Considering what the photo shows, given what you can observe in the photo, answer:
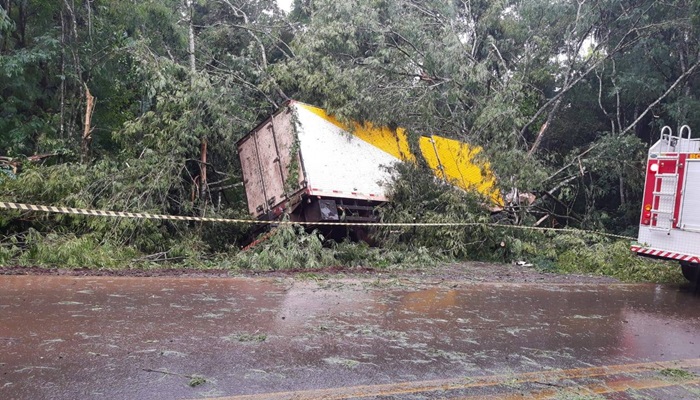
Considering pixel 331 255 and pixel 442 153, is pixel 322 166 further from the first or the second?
pixel 442 153

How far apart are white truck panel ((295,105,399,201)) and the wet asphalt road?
314 cm

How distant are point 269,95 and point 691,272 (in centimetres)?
861

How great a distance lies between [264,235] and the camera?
9.41 meters

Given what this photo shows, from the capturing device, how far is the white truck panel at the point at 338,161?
31.5ft

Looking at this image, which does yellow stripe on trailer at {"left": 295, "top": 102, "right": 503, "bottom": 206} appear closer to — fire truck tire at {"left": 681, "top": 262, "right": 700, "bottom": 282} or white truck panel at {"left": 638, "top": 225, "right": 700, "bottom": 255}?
white truck panel at {"left": 638, "top": 225, "right": 700, "bottom": 255}

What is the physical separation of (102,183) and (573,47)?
1232 cm

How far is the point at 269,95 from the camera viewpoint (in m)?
11.7

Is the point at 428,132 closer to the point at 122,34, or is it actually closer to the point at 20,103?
the point at 122,34

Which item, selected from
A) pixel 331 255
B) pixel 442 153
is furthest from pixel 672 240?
pixel 442 153

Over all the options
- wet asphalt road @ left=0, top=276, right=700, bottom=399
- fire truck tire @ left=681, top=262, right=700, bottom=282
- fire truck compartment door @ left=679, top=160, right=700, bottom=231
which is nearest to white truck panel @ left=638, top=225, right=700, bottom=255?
fire truck compartment door @ left=679, top=160, right=700, bottom=231

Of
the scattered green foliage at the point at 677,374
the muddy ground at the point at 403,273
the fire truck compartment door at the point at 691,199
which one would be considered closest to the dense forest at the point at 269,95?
the muddy ground at the point at 403,273

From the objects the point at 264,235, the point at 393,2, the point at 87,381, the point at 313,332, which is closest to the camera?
the point at 87,381

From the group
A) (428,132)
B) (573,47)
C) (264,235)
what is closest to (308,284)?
(264,235)

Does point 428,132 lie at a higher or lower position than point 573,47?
lower
